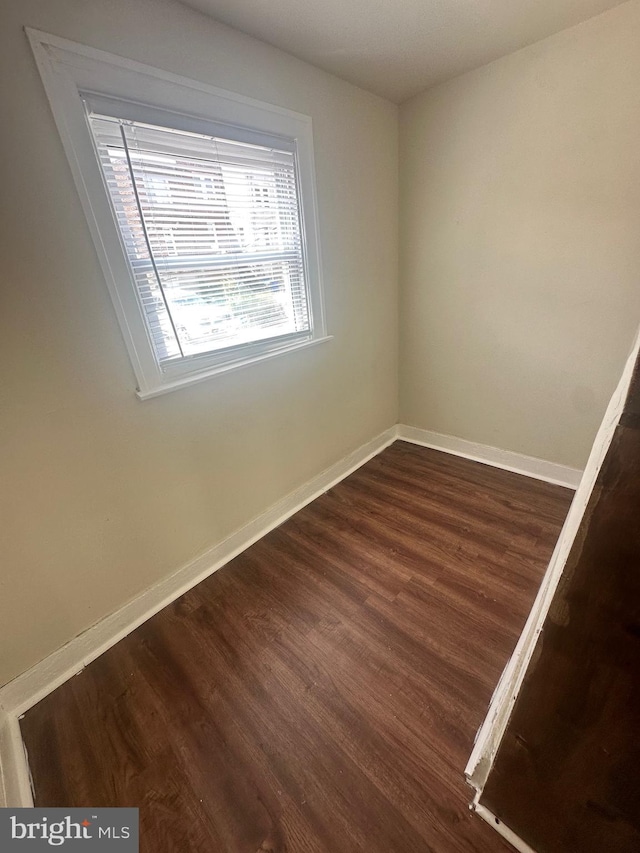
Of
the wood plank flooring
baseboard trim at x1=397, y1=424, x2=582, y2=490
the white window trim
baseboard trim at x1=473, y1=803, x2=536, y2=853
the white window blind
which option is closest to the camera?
the wood plank flooring

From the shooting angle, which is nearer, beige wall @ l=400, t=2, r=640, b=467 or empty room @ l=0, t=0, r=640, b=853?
empty room @ l=0, t=0, r=640, b=853

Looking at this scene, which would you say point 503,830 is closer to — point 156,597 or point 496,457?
point 156,597

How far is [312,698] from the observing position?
3.75ft

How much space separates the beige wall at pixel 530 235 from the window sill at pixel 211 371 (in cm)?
111

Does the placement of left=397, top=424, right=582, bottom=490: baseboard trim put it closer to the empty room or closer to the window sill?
the empty room

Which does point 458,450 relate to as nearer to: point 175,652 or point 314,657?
point 314,657

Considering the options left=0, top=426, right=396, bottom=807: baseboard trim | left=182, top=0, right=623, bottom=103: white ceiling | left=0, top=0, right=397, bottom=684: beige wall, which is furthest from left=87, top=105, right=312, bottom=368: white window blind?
left=0, top=426, right=396, bottom=807: baseboard trim

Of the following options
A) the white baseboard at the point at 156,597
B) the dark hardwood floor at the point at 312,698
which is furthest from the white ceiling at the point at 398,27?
the dark hardwood floor at the point at 312,698

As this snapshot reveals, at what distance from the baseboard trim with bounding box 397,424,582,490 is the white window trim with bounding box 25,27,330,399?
1643 millimetres

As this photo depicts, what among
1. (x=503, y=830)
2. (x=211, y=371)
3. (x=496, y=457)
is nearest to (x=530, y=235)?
(x=496, y=457)

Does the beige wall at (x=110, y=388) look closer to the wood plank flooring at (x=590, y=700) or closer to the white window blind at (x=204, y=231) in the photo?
the white window blind at (x=204, y=231)

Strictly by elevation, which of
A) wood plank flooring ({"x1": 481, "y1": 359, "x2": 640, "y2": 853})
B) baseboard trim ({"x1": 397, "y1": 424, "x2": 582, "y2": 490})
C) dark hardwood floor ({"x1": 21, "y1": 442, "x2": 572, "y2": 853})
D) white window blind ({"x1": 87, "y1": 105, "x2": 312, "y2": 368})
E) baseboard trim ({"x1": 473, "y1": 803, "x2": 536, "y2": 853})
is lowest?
dark hardwood floor ({"x1": 21, "y1": 442, "x2": 572, "y2": 853})

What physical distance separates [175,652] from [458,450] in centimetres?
216

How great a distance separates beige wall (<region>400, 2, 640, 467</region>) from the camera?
1.51 m
